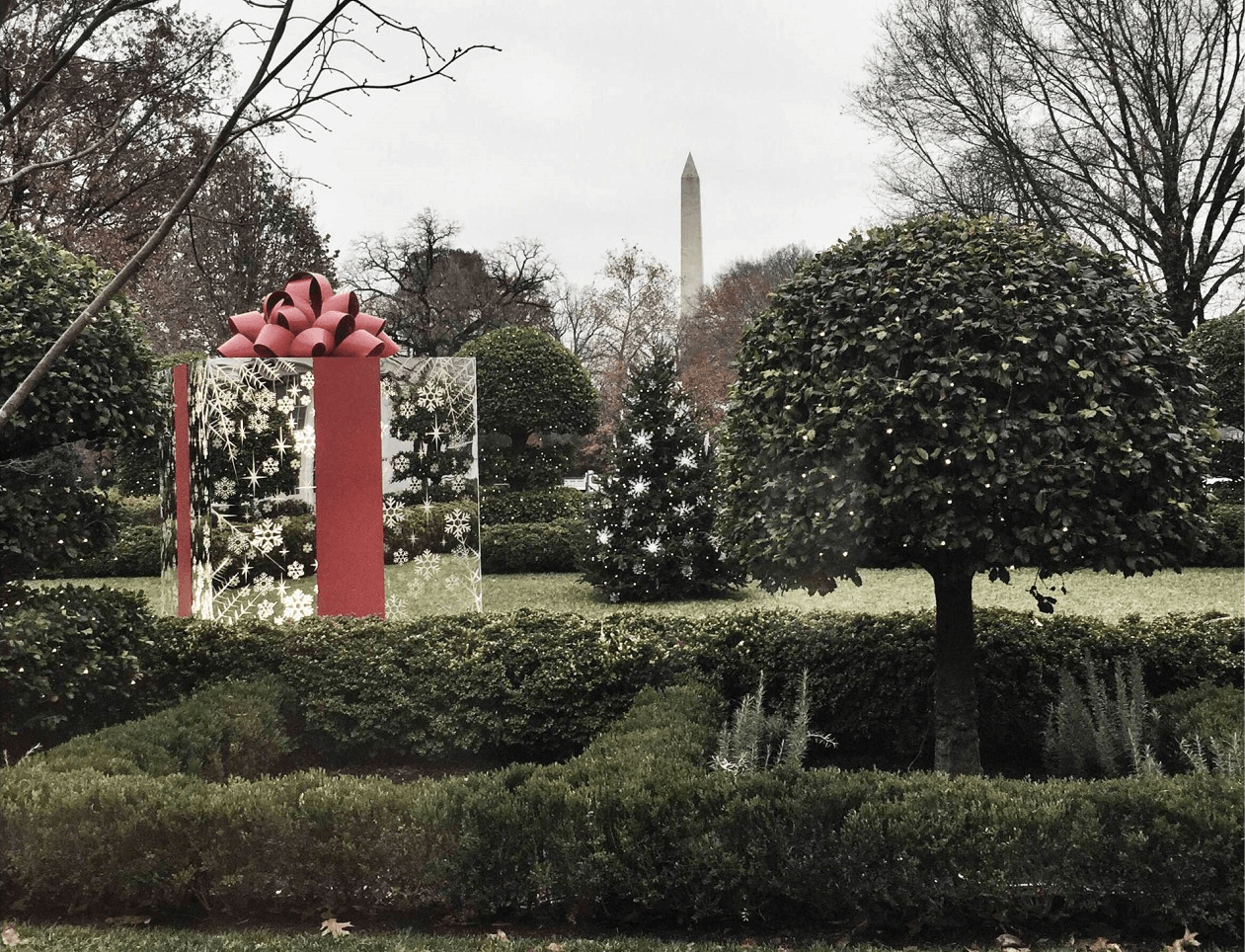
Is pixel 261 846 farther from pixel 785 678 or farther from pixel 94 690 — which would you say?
pixel 785 678

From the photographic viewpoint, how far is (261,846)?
3.85 meters

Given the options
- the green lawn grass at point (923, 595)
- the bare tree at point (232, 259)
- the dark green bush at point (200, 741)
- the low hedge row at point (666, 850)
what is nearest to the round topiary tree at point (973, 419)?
the low hedge row at point (666, 850)

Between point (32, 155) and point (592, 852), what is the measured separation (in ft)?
47.0

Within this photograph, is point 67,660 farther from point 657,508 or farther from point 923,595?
point 923,595

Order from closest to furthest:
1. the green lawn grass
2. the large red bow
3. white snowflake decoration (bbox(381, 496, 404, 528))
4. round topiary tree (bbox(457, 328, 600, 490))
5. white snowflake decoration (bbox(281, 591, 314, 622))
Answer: white snowflake decoration (bbox(281, 591, 314, 622)) < the large red bow < white snowflake decoration (bbox(381, 496, 404, 528)) < the green lawn grass < round topiary tree (bbox(457, 328, 600, 490))

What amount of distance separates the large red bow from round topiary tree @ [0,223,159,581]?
164 cm

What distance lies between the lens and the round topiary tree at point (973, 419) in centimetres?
437

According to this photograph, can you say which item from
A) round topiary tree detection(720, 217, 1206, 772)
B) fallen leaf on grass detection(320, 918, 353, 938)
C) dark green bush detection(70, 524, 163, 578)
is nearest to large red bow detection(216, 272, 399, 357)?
round topiary tree detection(720, 217, 1206, 772)

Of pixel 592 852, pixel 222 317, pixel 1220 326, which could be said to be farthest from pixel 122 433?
pixel 222 317

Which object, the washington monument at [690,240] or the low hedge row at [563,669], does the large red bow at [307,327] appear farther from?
the washington monument at [690,240]

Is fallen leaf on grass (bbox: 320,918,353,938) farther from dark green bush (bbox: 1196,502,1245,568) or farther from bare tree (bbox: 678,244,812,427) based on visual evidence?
Result: bare tree (bbox: 678,244,812,427)

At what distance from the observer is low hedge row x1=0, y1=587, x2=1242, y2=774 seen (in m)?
5.73

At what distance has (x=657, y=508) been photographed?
12086mm

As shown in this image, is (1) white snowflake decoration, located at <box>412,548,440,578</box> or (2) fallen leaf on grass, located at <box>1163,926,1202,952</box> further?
(1) white snowflake decoration, located at <box>412,548,440,578</box>
